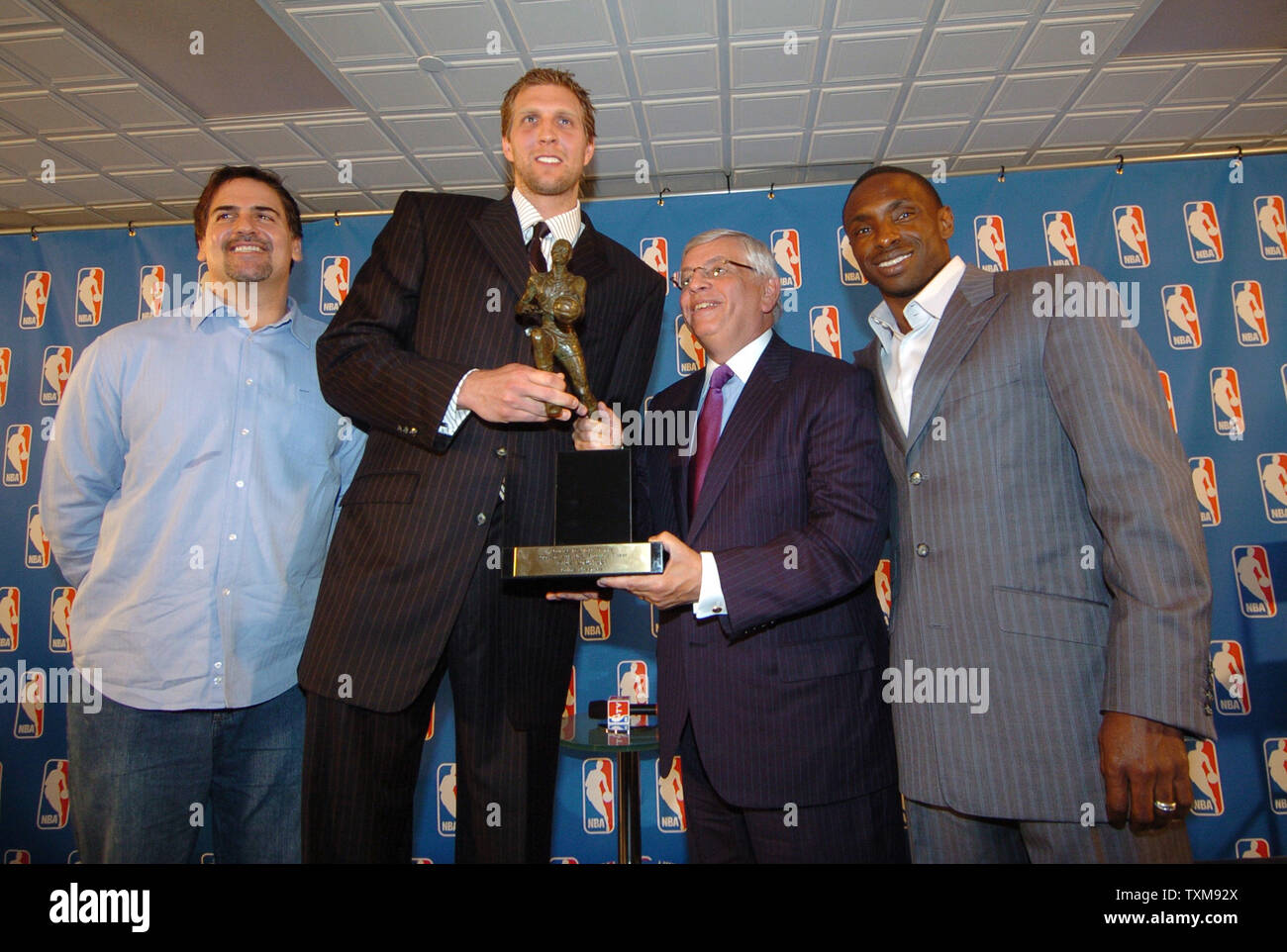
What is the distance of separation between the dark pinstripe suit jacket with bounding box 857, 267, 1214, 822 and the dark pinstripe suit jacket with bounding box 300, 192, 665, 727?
0.84 meters

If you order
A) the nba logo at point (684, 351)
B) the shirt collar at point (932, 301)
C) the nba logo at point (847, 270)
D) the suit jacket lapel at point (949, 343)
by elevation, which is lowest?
the suit jacket lapel at point (949, 343)

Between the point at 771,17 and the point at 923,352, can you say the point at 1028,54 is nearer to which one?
the point at 771,17

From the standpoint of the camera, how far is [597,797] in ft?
12.7

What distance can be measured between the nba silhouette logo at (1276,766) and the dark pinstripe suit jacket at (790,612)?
3139 millimetres

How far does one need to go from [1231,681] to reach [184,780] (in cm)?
454

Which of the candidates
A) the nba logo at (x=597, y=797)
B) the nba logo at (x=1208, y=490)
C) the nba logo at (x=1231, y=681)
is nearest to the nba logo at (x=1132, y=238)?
the nba logo at (x=1208, y=490)

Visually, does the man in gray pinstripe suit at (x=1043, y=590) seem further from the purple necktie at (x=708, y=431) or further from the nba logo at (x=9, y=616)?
the nba logo at (x=9, y=616)

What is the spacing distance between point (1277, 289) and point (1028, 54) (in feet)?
6.13

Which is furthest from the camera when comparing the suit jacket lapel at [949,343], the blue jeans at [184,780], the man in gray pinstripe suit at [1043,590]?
the blue jeans at [184,780]

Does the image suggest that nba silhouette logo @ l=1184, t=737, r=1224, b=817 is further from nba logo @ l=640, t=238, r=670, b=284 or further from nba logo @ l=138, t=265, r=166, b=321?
nba logo @ l=138, t=265, r=166, b=321

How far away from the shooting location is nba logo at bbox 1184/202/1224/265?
12.7 ft

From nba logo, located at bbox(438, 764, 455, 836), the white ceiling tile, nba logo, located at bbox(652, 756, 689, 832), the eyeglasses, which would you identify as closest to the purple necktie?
the eyeglasses

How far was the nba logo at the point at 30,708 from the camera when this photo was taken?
4.09m

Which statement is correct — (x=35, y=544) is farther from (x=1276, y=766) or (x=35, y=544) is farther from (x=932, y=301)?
(x=1276, y=766)
